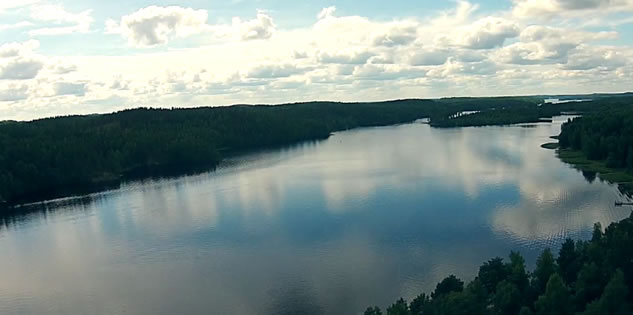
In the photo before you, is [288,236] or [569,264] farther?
[288,236]

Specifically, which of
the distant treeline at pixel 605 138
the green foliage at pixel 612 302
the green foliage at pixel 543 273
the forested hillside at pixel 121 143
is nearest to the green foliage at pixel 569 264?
the green foliage at pixel 543 273

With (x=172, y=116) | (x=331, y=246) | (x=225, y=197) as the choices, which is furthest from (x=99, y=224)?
(x=172, y=116)

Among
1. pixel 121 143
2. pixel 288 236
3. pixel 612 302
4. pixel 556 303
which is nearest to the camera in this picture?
pixel 612 302

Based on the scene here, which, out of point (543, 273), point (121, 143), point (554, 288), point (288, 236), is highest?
point (121, 143)

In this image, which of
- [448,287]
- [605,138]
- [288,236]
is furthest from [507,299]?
[605,138]

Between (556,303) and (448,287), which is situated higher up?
(556,303)

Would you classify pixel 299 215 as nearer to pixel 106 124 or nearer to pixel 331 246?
pixel 331 246

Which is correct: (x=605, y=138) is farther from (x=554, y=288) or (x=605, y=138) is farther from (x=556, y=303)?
(x=556, y=303)
